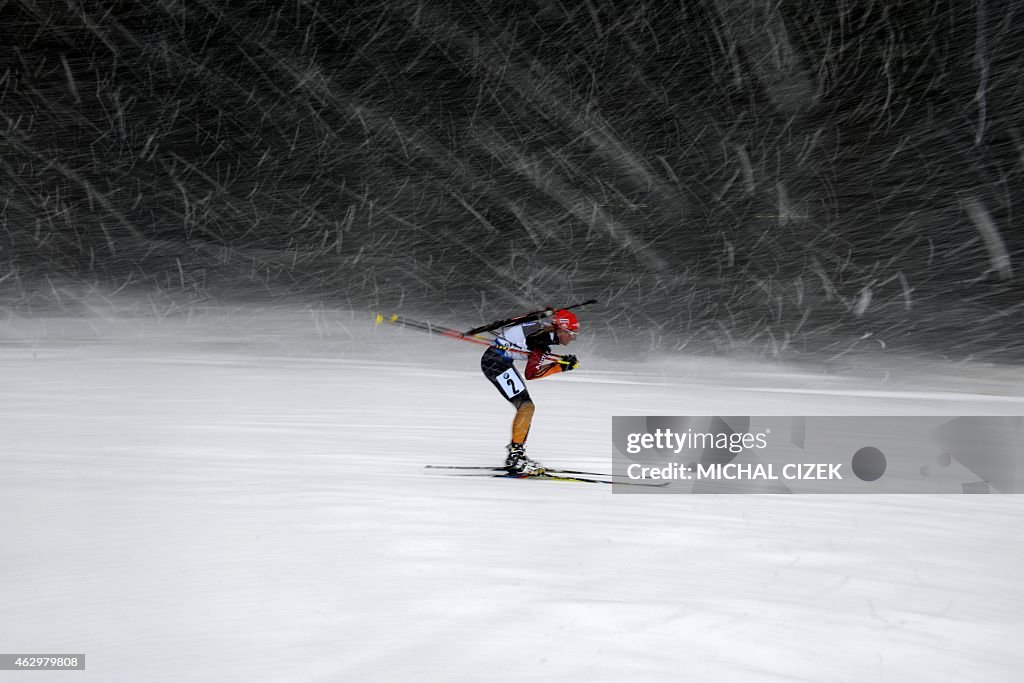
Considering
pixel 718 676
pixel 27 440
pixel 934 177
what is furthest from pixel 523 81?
pixel 718 676

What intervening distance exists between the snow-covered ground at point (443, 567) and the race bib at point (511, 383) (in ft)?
2.99

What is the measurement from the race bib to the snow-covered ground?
2.99 feet

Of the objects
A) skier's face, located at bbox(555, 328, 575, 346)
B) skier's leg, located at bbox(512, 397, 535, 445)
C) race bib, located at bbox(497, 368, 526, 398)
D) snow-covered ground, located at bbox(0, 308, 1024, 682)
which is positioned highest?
skier's face, located at bbox(555, 328, 575, 346)

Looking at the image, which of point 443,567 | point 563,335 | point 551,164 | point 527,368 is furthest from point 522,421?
point 551,164

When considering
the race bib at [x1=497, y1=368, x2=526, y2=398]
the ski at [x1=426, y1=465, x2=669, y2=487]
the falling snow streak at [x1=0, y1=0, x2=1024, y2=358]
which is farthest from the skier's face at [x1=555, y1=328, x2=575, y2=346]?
the falling snow streak at [x1=0, y1=0, x2=1024, y2=358]

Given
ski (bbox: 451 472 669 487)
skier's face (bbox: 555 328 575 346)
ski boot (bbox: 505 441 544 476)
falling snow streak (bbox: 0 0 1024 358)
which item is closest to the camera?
ski (bbox: 451 472 669 487)

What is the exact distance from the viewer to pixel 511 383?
9.82m

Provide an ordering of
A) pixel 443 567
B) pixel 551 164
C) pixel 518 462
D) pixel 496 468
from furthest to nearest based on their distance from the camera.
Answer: pixel 551 164 → pixel 496 468 → pixel 518 462 → pixel 443 567

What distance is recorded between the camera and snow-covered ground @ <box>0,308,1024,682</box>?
475 cm

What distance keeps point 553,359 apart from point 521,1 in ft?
160

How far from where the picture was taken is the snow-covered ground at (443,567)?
4750 millimetres

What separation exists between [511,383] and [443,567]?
11.9 feet

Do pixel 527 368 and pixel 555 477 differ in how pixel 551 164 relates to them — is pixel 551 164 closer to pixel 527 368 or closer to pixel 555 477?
pixel 527 368

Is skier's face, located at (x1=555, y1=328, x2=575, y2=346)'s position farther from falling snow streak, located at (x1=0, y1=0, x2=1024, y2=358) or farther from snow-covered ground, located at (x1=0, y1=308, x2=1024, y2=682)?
falling snow streak, located at (x1=0, y1=0, x2=1024, y2=358)
